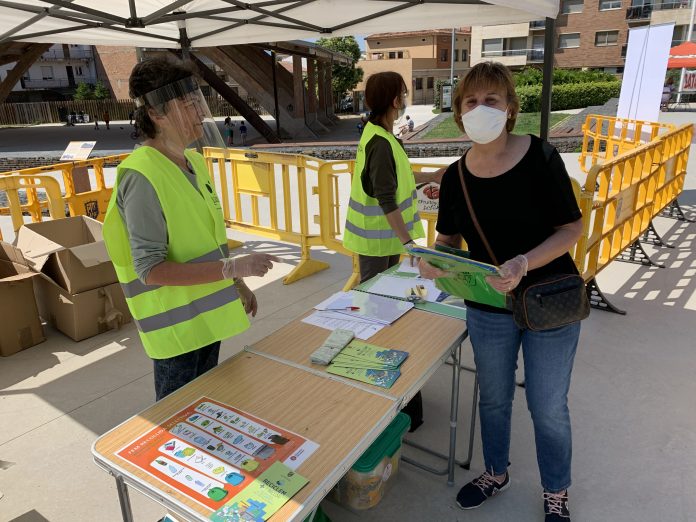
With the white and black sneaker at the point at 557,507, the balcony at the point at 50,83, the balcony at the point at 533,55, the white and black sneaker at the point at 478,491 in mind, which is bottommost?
the white and black sneaker at the point at 478,491

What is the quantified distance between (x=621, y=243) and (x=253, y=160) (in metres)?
4.25

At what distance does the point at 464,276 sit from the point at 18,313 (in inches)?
159

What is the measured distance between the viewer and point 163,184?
1.93m

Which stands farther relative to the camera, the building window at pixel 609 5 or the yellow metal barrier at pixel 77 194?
the building window at pixel 609 5

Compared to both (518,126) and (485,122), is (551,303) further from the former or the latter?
(518,126)

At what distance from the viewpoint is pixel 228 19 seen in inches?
211

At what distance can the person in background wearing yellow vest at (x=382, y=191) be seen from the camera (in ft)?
10.2

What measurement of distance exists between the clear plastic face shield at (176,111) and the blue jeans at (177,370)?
0.87m

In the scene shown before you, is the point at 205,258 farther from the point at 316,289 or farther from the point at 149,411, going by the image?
the point at 316,289

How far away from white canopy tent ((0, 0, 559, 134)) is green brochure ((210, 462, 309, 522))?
3.51 m

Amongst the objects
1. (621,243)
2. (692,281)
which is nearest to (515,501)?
(621,243)

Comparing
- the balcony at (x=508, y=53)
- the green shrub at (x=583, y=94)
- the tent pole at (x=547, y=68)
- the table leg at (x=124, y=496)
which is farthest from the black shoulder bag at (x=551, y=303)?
the balcony at (x=508, y=53)

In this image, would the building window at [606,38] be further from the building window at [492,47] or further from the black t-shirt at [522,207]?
the black t-shirt at [522,207]

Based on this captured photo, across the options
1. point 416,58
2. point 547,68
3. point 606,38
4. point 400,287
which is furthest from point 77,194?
point 416,58
